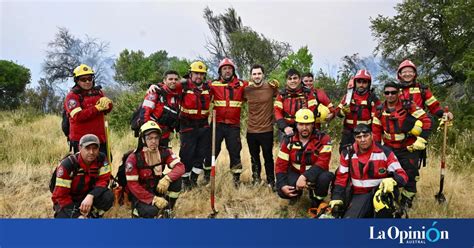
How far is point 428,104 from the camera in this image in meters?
6.20

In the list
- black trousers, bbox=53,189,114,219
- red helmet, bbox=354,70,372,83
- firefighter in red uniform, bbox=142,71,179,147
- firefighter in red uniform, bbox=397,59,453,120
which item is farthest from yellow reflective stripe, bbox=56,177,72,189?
firefighter in red uniform, bbox=397,59,453,120

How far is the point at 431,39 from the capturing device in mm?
13031

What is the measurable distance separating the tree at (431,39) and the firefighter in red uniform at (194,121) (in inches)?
339

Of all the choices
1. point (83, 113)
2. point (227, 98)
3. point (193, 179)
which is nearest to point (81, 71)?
point (83, 113)

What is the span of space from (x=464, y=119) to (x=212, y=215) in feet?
26.2

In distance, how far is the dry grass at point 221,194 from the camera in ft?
19.6

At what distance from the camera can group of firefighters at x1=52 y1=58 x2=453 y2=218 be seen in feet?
17.0

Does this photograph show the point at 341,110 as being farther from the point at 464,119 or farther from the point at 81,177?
the point at 464,119

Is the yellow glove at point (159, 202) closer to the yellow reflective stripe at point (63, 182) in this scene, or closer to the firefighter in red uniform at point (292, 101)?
the yellow reflective stripe at point (63, 182)

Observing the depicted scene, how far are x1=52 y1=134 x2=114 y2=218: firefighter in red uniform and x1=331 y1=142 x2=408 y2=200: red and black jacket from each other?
2.91 meters

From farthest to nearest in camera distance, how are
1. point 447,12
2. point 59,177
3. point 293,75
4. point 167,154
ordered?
1. point 447,12
2. point 293,75
3. point 167,154
4. point 59,177

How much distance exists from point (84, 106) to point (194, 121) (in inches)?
65.5

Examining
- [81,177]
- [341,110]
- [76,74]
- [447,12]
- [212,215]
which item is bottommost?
[212,215]

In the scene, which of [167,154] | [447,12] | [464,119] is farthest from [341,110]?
[447,12]
